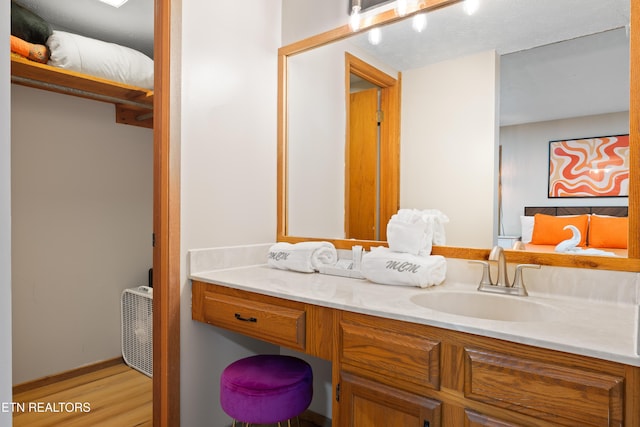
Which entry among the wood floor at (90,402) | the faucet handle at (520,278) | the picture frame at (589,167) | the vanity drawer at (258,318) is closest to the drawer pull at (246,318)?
the vanity drawer at (258,318)

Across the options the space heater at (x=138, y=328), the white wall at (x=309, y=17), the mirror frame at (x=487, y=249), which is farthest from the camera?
the space heater at (x=138, y=328)

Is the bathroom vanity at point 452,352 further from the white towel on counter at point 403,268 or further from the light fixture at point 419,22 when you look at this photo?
the light fixture at point 419,22

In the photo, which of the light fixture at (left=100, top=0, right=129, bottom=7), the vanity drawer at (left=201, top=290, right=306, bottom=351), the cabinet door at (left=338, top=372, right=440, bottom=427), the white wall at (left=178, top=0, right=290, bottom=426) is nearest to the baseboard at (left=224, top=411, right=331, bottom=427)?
the white wall at (left=178, top=0, right=290, bottom=426)

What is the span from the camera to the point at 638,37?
46.8 inches

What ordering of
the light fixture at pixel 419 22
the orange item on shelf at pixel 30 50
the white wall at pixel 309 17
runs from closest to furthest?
the light fixture at pixel 419 22 < the white wall at pixel 309 17 < the orange item on shelf at pixel 30 50

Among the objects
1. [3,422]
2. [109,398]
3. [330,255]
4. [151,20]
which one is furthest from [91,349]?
[3,422]

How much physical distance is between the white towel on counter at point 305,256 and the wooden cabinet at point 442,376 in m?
0.37

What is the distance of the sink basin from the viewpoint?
125 centimetres

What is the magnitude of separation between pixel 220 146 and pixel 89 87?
1.16 meters

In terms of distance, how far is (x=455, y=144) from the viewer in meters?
1.57

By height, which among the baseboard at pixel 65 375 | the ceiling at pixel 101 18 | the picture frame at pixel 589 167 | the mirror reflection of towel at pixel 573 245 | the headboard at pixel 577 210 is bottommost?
the baseboard at pixel 65 375

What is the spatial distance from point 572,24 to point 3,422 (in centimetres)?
170

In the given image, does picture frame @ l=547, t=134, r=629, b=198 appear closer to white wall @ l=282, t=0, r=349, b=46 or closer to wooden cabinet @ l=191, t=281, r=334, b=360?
wooden cabinet @ l=191, t=281, r=334, b=360

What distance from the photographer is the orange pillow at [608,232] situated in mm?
1225
